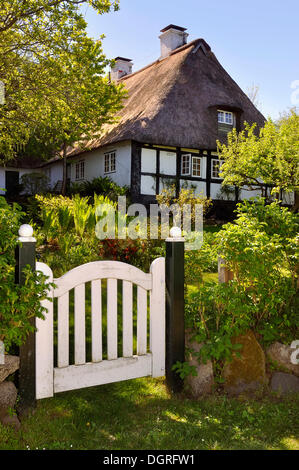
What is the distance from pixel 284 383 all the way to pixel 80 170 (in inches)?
765

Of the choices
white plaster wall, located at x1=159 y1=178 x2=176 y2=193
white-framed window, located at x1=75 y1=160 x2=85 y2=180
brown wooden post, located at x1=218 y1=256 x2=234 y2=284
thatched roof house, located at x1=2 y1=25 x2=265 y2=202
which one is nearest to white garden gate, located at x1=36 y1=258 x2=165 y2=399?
brown wooden post, located at x1=218 y1=256 x2=234 y2=284

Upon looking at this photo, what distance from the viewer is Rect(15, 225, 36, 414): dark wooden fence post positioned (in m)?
2.93

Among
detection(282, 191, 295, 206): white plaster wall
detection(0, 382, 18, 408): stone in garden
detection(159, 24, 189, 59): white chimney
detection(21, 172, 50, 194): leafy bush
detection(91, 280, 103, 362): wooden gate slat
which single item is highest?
detection(159, 24, 189, 59): white chimney

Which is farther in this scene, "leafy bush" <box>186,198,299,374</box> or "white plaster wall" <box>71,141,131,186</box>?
"white plaster wall" <box>71,141,131,186</box>

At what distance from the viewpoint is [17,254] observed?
9.67 ft

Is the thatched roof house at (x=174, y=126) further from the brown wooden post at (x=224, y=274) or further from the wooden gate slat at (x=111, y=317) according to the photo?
the wooden gate slat at (x=111, y=317)

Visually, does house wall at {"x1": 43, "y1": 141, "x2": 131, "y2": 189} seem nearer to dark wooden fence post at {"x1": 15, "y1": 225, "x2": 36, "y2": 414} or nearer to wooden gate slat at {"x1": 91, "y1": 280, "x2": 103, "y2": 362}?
wooden gate slat at {"x1": 91, "y1": 280, "x2": 103, "y2": 362}

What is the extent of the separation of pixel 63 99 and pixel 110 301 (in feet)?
27.7

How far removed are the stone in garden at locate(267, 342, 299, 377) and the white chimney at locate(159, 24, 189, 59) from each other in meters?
20.1

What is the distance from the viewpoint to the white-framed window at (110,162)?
1809 centimetres

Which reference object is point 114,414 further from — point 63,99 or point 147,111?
point 147,111

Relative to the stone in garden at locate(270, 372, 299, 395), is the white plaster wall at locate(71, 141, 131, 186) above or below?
above

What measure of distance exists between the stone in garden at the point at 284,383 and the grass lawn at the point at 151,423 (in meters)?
0.10
